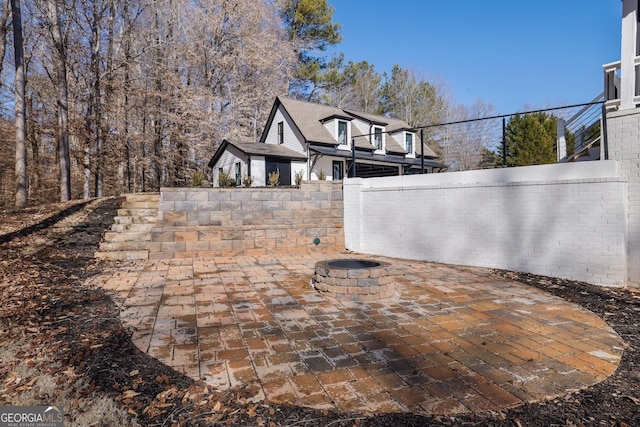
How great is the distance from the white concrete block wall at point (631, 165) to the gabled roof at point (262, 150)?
13187 mm

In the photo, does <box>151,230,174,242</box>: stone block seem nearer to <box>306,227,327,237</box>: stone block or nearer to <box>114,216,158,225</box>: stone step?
<box>114,216,158,225</box>: stone step

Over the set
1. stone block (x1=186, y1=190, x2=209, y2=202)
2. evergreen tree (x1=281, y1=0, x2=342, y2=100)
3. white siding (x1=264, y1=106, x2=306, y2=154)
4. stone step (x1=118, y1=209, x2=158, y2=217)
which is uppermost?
evergreen tree (x1=281, y1=0, x2=342, y2=100)

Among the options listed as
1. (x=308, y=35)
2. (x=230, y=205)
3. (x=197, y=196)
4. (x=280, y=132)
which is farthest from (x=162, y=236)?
(x=308, y=35)

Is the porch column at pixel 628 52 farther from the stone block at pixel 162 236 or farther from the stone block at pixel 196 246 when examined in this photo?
the stone block at pixel 162 236

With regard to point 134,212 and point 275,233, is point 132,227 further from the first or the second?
point 275,233

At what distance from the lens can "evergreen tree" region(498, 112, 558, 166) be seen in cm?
1456

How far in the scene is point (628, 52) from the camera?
566 centimetres

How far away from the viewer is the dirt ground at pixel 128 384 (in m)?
2.10

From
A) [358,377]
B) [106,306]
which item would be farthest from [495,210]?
[106,306]

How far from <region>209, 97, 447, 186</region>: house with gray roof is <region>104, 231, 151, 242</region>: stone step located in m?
8.93

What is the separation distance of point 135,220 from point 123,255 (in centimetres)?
135

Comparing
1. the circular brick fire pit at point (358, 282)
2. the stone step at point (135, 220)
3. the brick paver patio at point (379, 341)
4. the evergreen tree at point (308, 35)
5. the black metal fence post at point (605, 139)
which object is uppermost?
the evergreen tree at point (308, 35)

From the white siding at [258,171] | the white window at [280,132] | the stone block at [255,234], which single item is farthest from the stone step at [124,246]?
the white window at [280,132]

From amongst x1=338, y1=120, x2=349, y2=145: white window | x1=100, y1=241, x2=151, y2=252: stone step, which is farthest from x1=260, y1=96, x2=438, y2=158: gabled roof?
x1=100, y1=241, x2=151, y2=252: stone step
